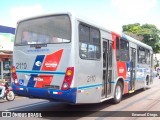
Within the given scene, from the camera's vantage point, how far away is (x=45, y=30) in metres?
8.33

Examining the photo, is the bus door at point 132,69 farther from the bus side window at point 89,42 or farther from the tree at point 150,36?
the tree at point 150,36

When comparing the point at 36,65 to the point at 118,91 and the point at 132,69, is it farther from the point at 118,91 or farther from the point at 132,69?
the point at 132,69

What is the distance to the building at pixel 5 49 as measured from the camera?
63.1 feet

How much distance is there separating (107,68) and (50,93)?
9.68ft

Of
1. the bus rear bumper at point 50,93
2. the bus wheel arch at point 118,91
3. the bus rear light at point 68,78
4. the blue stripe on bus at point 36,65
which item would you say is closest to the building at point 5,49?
the bus wheel arch at point 118,91

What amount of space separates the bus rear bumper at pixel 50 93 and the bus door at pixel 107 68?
7.60 feet

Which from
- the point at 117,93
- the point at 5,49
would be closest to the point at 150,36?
the point at 5,49

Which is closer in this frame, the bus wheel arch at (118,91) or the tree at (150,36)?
the bus wheel arch at (118,91)

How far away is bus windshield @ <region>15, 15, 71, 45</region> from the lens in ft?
26.1

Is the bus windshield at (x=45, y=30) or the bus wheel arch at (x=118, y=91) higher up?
the bus windshield at (x=45, y=30)

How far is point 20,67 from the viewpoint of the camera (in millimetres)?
8648

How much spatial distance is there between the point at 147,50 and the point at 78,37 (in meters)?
9.49

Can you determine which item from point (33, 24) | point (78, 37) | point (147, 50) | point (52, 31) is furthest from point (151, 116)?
point (147, 50)

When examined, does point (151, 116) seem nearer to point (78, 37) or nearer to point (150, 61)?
point (78, 37)
